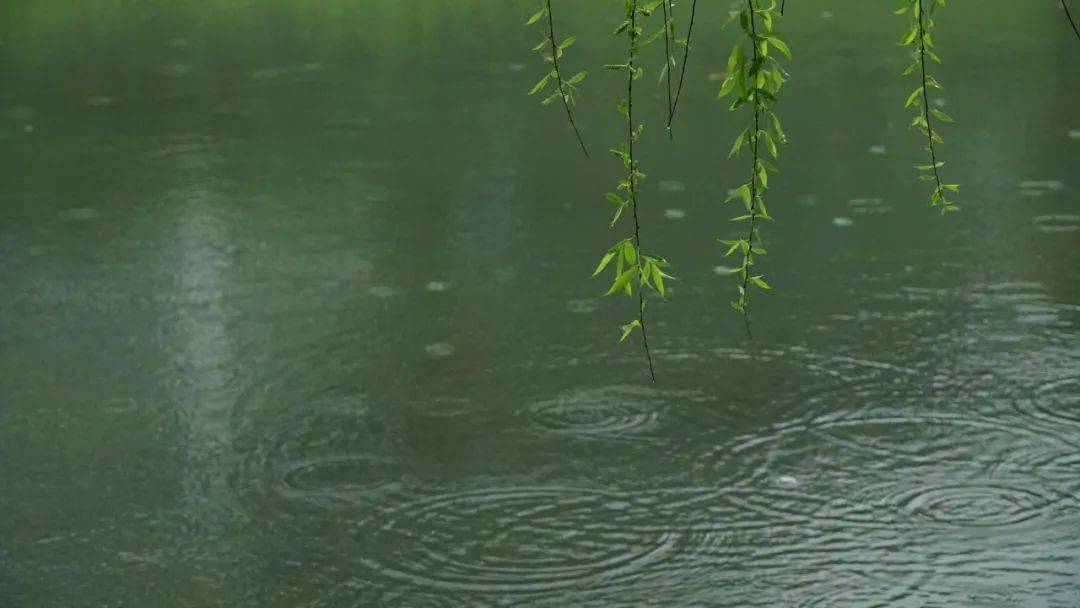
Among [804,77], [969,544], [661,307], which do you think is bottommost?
[969,544]

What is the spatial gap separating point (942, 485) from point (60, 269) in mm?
3063

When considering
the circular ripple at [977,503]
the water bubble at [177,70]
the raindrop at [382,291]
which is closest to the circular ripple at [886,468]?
the circular ripple at [977,503]

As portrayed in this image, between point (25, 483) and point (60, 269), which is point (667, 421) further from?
point (60, 269)

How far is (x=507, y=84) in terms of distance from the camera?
885cm

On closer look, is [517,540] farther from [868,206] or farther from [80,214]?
[80,214]

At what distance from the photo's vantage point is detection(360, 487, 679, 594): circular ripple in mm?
3516

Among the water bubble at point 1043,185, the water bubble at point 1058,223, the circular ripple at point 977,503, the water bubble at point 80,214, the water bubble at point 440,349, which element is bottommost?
the circular ripple at point 977,503

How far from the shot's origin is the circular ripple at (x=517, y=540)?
11.5ft

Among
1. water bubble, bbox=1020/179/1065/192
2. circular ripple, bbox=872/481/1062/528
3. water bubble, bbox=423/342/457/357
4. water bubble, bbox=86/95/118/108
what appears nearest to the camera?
circular ripple, bbox=872/481/1062/528

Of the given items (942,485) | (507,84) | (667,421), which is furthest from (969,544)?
(507,84)

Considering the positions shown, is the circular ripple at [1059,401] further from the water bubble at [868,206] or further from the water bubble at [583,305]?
the water bubble at [868,206]

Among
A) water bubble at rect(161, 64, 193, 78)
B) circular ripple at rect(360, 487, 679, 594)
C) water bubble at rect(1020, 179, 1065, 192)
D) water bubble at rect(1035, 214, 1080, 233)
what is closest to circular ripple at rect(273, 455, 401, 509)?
circular ripple at rect(360, 487, 679, 594)

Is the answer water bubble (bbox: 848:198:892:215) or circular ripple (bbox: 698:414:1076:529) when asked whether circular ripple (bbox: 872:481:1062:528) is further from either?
water bubble (bbox: 848:198:892:215)

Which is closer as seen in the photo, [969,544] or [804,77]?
[969,544]
